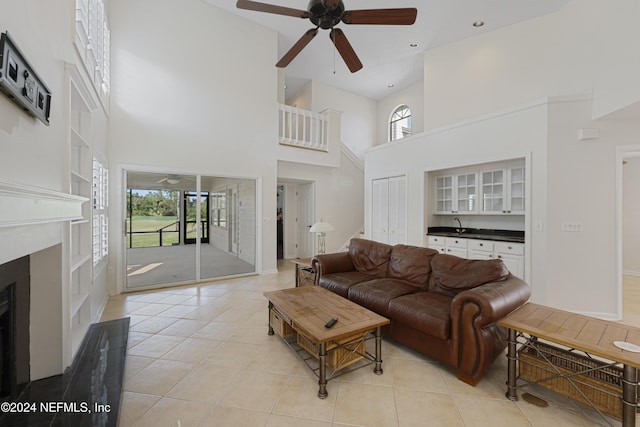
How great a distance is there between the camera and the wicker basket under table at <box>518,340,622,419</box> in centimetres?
163

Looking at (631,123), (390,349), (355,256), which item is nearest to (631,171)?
(631,123)

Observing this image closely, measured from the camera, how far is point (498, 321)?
6.36ft

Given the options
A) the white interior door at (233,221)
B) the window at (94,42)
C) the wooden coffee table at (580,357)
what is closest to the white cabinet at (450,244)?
the wooden coffee table at (580,357)

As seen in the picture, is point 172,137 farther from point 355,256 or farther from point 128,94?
point 355,256

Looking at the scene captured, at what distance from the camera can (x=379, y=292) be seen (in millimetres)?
2820

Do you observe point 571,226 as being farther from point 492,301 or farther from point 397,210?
point 397,210

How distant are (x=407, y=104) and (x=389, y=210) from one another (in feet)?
13.0

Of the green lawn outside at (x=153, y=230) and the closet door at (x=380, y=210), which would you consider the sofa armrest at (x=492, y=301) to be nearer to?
the closet door at (x=380, y=210)

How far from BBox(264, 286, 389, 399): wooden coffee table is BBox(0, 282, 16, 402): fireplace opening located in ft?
5.69

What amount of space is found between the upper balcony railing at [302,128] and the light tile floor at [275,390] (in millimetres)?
4210

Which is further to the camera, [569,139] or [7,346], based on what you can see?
[569,139]

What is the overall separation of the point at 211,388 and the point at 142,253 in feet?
11.3

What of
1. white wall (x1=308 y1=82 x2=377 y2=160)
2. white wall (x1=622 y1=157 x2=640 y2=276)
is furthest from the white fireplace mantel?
white wall (x1=622 y1=157 x2=640 y2=276)

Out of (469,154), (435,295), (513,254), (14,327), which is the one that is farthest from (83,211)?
(513,254)
